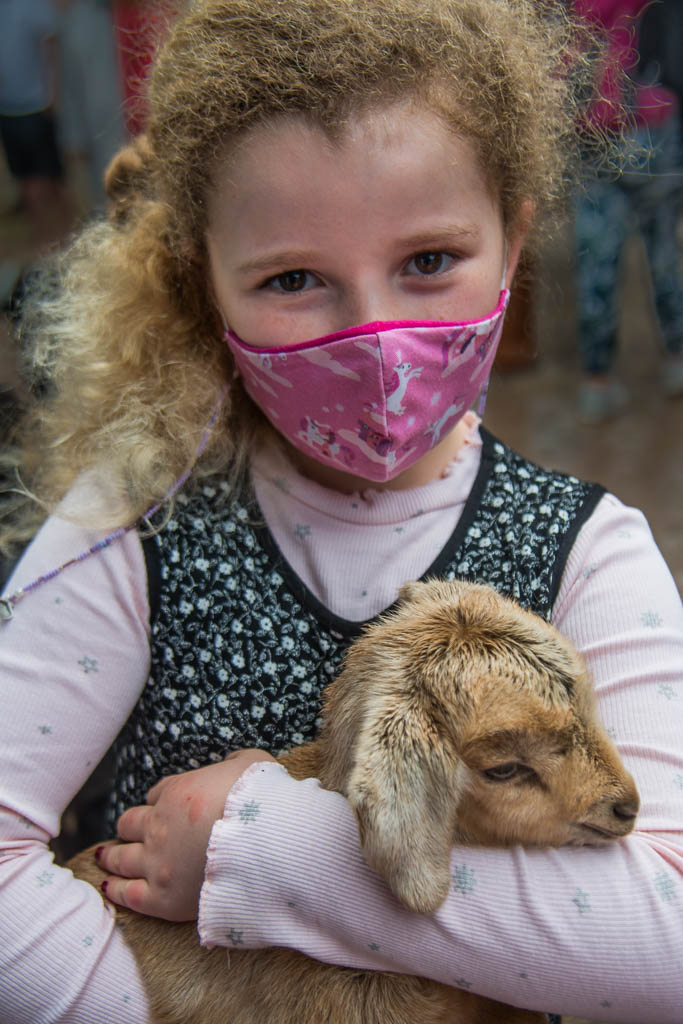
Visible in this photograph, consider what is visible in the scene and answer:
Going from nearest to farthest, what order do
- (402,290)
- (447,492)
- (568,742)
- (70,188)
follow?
(568,742) < (402,290) < (447,492) < (70,188)

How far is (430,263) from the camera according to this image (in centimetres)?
154

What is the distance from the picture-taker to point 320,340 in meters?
1.52

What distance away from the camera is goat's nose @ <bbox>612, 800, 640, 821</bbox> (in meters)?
1.39

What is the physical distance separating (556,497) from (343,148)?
71cm

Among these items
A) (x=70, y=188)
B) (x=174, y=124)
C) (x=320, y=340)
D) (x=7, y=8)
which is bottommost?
(x=70, y=188)

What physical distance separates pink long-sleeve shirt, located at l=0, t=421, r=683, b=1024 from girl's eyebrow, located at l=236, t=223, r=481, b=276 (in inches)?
16.8

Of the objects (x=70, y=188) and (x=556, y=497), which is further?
(x=70, y=188)

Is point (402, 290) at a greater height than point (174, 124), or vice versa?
point (174, 124)

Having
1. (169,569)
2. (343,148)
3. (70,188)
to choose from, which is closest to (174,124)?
(343,148)

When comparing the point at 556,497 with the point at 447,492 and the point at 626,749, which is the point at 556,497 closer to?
the point at 447,492

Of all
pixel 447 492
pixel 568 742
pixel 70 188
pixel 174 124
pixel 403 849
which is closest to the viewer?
pixel 403 849

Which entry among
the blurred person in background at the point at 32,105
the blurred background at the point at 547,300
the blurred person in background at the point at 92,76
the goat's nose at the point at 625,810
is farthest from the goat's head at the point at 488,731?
the blurred person in background at the point at 32,105

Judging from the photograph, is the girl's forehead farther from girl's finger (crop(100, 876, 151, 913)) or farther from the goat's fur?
girl's finger (crop(100, 876, 151, 913))

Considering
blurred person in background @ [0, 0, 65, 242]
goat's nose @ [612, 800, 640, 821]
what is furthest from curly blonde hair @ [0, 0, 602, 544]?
blurred person in background @ [0, 0, 65, 242]
